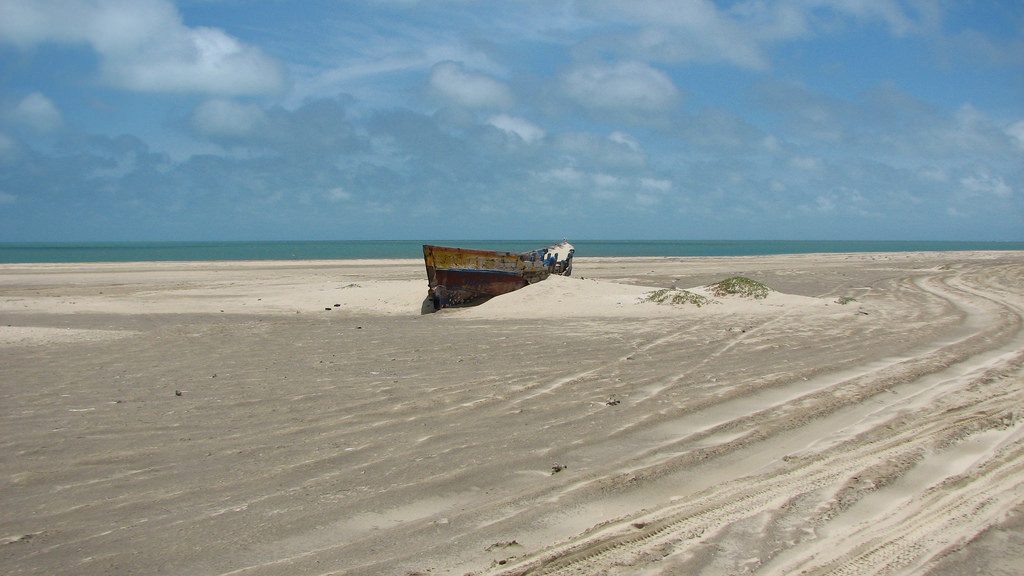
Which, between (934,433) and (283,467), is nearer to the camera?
(283,467)

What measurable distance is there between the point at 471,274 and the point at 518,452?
10.6 m

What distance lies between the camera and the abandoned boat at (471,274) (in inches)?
582

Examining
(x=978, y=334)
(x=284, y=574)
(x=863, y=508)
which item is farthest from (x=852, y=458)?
(x=978, y=334)

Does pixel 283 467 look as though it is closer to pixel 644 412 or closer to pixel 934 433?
pixel 644 412

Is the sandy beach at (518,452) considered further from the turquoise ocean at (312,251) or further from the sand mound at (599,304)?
the turquoise ocean at (312,251)

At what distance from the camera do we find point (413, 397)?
A: 6375 mm

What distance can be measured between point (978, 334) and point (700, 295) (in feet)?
14.5

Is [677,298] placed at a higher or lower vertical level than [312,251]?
lower

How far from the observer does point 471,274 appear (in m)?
15.3

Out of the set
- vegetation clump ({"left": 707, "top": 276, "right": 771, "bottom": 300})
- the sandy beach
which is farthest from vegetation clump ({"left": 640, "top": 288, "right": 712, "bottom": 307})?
the sandy beach

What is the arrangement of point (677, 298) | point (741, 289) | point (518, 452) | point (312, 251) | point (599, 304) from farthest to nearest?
1. point (312, 251)
2. point (741, 289)
3. point (599, 304)
4. point (677, 298)
5. point (518, 452)

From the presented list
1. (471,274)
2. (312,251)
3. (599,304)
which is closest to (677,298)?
(599,304)

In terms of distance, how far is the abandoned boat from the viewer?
14.8 metres

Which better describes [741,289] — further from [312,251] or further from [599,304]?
[312,251]
